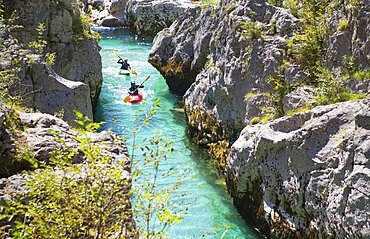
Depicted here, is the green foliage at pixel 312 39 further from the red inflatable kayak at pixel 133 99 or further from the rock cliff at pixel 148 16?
the rock cliff at pixel 148 16

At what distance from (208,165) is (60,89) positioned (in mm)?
4932

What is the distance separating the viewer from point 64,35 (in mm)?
14422

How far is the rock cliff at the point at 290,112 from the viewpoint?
718cm

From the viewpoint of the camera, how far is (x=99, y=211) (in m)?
3.60

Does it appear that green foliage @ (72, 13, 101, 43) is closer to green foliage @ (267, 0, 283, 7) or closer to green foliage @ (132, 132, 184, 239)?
green foliage @ (267, 0, 283, 7)

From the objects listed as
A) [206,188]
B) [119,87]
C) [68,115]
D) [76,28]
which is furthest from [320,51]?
[119,87]

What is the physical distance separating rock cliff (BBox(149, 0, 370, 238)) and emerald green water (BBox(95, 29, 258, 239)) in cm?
53

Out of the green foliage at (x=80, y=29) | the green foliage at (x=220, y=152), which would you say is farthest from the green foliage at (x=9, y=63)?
the green foliage at (x=220, y=152)

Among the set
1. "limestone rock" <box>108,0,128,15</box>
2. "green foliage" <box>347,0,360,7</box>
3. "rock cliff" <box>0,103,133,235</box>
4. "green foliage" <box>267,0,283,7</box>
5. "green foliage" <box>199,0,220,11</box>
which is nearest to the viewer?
"rock cliff" <box>0,103,133,235</box>

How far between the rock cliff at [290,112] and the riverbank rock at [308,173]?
0.02 m

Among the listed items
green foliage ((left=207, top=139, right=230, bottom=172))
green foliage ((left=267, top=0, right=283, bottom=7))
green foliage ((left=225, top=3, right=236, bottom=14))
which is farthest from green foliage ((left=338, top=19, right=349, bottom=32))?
green foliage ((left=207, top=139, right=230, bottom=172))

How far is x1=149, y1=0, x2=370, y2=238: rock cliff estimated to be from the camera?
7184mm

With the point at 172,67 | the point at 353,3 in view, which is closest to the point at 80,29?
the point at 172,67

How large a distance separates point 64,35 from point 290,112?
8710 mm
